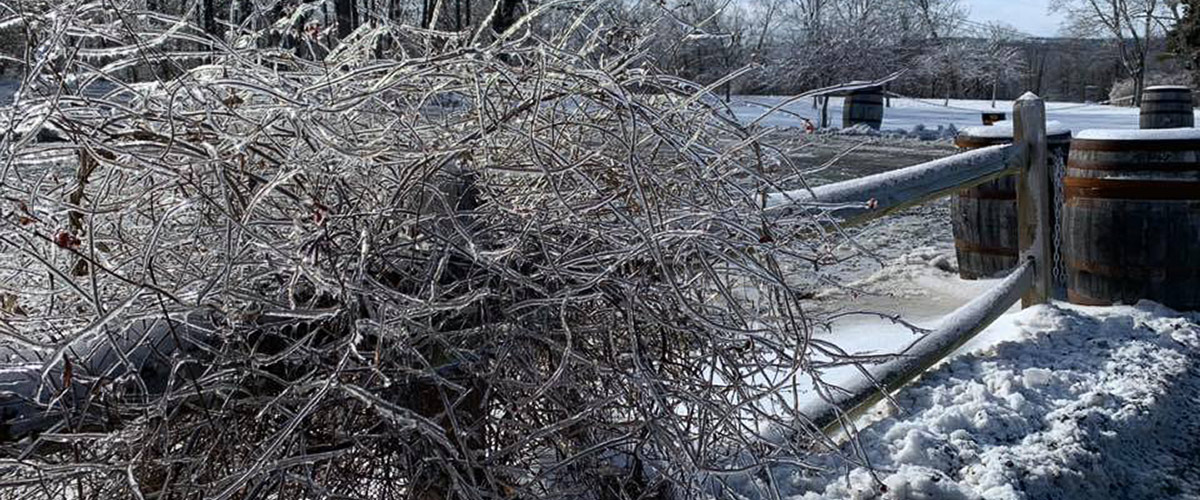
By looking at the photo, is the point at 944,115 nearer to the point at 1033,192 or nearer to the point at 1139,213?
the point at 1139,213

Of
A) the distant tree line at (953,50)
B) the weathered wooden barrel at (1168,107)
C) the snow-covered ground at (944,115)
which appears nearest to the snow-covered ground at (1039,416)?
the weathered wooden barrel at (1168,107)

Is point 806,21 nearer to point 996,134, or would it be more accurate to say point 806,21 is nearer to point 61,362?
point 996,134

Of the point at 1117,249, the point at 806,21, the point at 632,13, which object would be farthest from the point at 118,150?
the point at 806,21

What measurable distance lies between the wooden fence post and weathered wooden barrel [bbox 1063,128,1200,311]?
287 millimetres

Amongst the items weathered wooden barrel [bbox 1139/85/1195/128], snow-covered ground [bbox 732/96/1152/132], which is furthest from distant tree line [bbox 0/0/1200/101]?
weathered wooden barrel [bbox 1139/85/1195/128]

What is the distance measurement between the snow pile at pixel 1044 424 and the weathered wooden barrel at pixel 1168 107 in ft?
41.3

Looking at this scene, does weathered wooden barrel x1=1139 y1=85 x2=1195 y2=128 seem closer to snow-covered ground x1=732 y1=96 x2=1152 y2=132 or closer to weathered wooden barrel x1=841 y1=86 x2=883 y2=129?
snow-covered ground x1=732 y1=96 x2=1152 y2=132

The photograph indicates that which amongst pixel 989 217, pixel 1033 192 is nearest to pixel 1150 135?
pixel 1033 192

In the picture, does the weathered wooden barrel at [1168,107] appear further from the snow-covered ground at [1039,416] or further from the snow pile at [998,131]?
the snow-covered ground at [1039,416]

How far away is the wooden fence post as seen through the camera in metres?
4.48

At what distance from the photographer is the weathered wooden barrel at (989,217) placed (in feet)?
18.4

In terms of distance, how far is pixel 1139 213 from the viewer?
4.59 m

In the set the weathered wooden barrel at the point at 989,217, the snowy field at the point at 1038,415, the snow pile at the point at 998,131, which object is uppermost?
the snow pile at the point at 998,131

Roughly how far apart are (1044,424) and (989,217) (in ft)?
9.62
